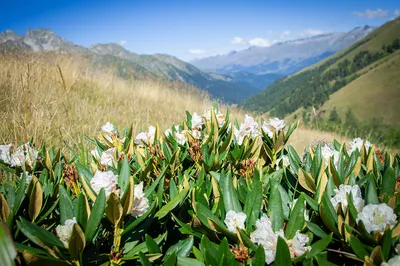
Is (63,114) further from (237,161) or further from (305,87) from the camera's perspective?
(305,87)

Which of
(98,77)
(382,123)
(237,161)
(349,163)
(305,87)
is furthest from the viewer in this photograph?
(305,87)

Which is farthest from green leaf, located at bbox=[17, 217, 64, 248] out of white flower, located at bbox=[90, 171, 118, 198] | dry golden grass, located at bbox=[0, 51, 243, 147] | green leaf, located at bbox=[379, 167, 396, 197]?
dry golden grass, located at bbox=[0, 51, 243, 147]

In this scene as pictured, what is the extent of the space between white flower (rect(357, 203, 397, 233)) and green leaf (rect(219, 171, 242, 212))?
35cm

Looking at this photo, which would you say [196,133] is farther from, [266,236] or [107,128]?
[266,236]

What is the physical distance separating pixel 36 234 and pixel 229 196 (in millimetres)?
551

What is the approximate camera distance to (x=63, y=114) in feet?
11.3

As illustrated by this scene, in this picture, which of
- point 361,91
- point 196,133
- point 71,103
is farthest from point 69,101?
point 361,91

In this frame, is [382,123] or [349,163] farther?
[382,123]

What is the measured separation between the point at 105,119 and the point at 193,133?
8.51ft

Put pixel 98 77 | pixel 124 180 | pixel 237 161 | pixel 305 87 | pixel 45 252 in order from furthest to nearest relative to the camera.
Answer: pixel 305 87, pixel 98 77, pixel 237 161, pixel 124 180, pixel 45 252

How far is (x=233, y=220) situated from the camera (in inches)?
30.5

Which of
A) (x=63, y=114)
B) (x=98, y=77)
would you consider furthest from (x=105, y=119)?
(x=98, y=77)

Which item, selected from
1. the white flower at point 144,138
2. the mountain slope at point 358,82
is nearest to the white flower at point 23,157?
the white flower at point 144,138

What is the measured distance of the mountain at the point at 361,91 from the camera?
67.5 meters
